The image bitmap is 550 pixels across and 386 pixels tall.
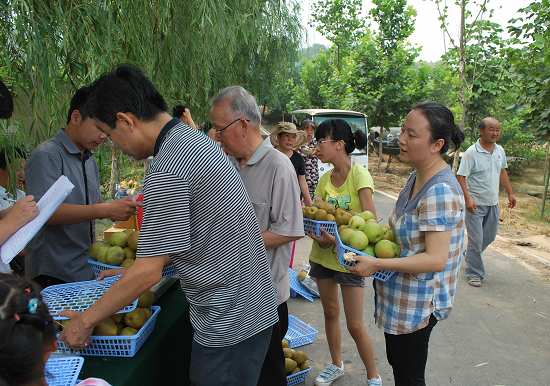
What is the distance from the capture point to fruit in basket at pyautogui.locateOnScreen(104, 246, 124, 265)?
2.26 m

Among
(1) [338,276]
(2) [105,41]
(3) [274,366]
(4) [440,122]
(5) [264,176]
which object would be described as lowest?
(3) [274,366]

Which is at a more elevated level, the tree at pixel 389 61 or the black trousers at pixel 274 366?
the tree at pixel 389 61

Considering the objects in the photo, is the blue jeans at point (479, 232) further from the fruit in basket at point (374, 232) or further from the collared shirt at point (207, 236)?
the collared shirt at point (207, 236)

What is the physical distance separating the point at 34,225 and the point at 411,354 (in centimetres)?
190

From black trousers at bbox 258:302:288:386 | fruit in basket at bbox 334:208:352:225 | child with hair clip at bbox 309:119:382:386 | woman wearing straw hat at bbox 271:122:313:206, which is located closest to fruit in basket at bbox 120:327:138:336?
black trousers at bbox 258:302:288:386

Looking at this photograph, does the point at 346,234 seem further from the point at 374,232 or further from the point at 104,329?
the point at 104,329

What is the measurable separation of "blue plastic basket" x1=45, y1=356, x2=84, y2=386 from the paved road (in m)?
2.34

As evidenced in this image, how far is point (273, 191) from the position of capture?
2.42 m

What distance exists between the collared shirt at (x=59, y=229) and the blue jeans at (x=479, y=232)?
466 cm

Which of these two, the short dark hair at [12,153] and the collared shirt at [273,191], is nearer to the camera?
the collared shirt at [273,191]

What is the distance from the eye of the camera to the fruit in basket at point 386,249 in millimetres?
2359

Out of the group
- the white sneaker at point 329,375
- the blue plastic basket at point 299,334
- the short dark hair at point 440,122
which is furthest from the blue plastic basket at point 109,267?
the blue plastic basket at point 299,334

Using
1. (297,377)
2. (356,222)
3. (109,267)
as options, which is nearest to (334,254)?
(356,222)

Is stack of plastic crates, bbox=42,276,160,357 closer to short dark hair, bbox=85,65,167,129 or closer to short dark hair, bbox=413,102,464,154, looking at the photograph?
short dark hair, bbox=85,65,167,129
